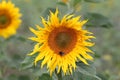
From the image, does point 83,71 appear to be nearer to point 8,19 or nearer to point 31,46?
point 31,46

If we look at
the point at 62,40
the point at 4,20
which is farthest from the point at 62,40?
the point at 4,20

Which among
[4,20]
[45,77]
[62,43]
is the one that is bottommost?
[45,77]

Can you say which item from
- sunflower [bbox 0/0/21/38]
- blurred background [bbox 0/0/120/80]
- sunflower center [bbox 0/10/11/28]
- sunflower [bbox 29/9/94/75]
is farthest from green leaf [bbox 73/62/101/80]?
sunflower center [bbox 0/10/11/28]

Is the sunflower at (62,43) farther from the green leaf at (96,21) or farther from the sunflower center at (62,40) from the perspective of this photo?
the green leaf at (96,21)

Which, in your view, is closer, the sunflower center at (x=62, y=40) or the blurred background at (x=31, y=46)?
the sunflower center at (x=62, y=40)

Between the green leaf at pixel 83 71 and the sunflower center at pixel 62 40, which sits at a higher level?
the sunflower center at pixel 62 40

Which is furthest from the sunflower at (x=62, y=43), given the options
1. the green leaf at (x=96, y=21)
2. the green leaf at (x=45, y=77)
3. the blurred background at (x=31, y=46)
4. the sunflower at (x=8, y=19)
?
the sunflower at (x=8, y=19)

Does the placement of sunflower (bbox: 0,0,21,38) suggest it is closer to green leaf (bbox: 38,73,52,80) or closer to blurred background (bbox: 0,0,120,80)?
blurred background (bbox: 0,0,120,80)

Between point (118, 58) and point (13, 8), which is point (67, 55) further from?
point (118, 58)
